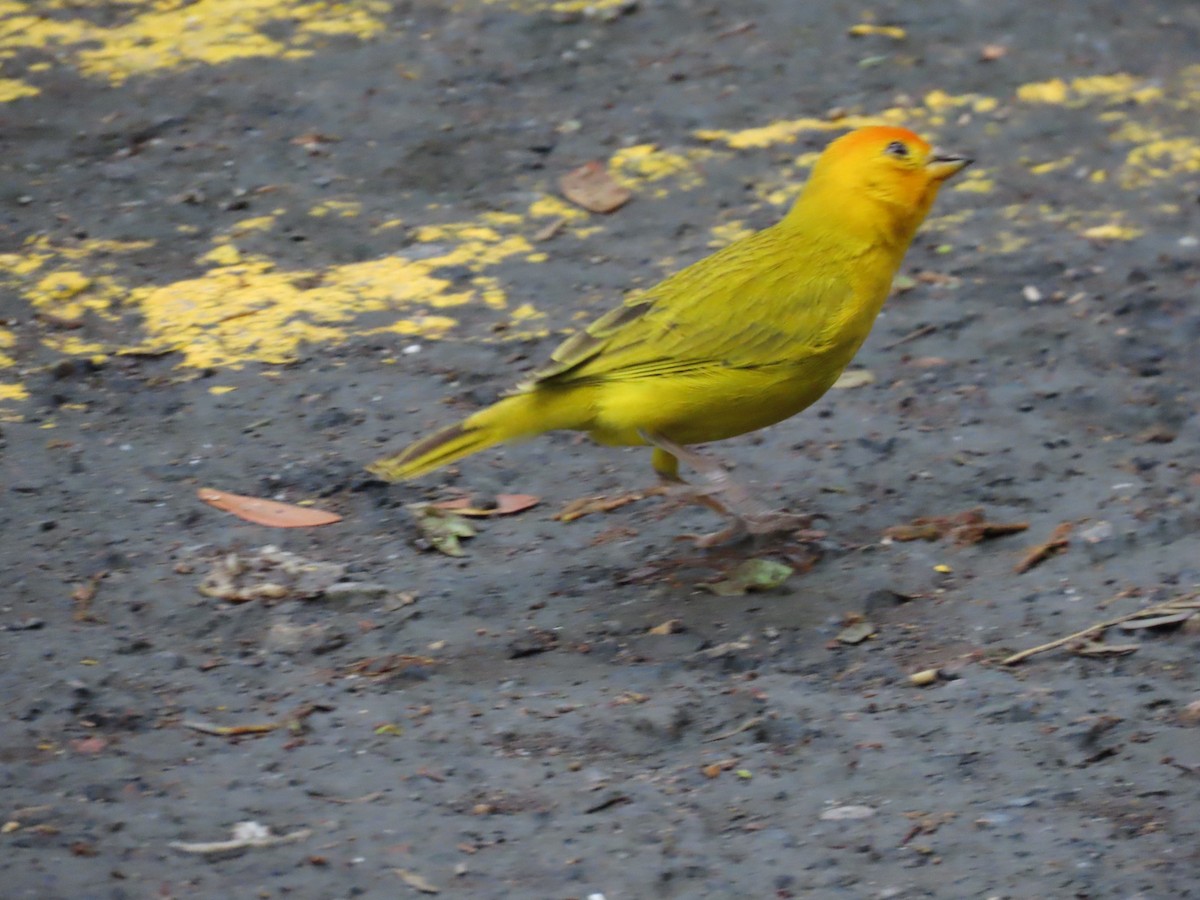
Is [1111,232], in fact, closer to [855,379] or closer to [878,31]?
[855,379]

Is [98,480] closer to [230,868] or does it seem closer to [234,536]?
[234,536]

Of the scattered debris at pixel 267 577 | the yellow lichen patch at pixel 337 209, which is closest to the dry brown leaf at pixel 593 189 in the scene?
the yellow lichen patch at pixel 337 209

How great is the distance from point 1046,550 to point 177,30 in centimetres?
537

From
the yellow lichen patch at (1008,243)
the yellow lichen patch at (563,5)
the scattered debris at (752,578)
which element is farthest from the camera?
the yellow lichen patch at (563,5)

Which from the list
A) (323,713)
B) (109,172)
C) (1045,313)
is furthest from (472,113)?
(323,713)

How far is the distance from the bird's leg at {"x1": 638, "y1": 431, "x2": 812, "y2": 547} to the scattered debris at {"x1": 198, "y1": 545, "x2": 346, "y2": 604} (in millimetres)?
1020

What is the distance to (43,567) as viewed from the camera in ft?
14.3

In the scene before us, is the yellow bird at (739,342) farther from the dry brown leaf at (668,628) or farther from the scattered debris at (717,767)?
the scattered debris at (717,767)

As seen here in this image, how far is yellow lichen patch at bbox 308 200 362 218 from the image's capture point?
6.58 m

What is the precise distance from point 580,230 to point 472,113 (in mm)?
1094

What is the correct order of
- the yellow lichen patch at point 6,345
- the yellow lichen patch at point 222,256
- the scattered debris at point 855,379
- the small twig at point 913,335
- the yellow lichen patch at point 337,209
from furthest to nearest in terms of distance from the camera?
the yellow lichen patch at point 337,209 → the yellow lichen patch at point 222,256 → the small twig at point 913,335 → the scattered debris at point 855,379 → the yellow lichen patch at point 6,345

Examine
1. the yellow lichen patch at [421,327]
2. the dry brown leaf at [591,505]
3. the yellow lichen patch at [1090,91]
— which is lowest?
the dry brown leaf at [591,505]

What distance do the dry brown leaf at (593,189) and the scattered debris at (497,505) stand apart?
2002 millimetres

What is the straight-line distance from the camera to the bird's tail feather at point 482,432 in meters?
4.53
